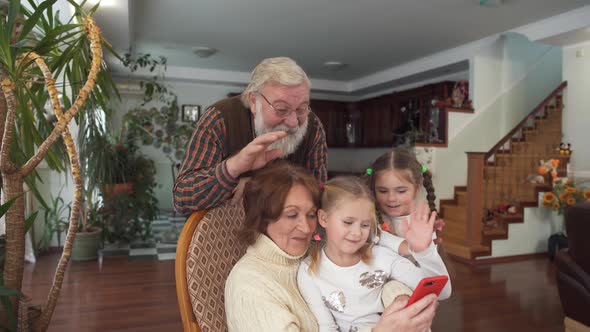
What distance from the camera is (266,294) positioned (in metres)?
1.27

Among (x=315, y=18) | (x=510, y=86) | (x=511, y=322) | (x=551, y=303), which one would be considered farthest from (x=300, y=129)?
(x=510, y=86)

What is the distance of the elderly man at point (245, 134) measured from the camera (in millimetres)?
1451

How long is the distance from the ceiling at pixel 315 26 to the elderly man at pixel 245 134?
3468mm

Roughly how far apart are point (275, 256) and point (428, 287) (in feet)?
1.52

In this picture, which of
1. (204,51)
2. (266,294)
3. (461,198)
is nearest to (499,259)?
(461,198)

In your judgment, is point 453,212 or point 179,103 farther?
point 179,103

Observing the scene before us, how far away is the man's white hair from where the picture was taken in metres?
1.61

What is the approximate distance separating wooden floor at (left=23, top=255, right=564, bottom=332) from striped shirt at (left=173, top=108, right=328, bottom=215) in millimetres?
2058

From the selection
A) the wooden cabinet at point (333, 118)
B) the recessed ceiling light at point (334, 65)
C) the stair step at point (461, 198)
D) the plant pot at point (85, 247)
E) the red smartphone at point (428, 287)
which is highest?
the recessed ceiling light at point (334, 65)

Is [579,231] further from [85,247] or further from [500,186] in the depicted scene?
[85,247]

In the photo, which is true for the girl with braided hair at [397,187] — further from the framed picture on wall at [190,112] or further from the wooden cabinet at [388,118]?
the framed picture on wall at [190,112]

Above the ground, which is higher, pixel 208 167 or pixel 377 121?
pixel 377 121

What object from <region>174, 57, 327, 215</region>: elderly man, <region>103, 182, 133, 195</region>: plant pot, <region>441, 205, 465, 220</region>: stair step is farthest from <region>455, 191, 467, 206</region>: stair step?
<region>174, 57, 327, 215</region>: elderly man

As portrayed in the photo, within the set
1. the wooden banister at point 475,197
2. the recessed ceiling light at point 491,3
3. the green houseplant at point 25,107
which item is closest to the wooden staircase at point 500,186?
the wooden banister at point 475,197
